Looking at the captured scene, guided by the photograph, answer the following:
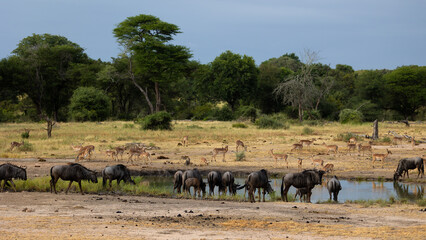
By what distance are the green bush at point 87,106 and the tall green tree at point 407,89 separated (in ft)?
129

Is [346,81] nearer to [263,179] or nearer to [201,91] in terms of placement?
[201,91]

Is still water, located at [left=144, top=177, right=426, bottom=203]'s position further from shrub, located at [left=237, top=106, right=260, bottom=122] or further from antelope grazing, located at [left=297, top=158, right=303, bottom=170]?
shrub, located at [left=237, top=106, right=260, bottom=122]

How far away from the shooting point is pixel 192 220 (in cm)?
1098

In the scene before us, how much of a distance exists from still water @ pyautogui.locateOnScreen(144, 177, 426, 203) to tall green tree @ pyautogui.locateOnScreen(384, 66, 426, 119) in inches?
2028

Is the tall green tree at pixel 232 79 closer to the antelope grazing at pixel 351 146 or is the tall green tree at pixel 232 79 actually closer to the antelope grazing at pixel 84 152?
the antelope grazing at pixel 351 146

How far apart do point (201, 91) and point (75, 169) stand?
57.5 meters

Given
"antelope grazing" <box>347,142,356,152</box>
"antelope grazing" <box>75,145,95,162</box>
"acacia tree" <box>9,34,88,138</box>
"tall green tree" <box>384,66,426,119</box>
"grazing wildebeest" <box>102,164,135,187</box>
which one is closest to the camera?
"grazing wildebeest" <box>102,164,135,187</box>

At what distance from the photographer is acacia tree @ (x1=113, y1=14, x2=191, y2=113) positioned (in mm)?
54562

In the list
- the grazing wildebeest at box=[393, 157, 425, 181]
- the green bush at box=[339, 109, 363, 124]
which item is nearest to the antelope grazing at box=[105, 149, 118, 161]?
the grazing wildebeest at box=[393, 157, 425, 181]

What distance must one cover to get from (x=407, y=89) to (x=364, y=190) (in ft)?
179

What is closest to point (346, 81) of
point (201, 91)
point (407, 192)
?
point (201, 91)

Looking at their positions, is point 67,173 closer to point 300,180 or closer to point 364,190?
point 300,180

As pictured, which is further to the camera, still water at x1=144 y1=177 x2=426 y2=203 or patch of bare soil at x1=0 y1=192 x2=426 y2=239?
still water at x1=144 y1=177 x2=426 y2=203

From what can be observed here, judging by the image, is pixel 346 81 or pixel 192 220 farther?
pixel 346 81
